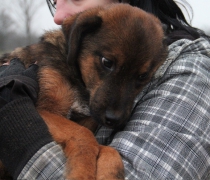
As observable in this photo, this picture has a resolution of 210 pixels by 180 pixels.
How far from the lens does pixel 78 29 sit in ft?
8.21

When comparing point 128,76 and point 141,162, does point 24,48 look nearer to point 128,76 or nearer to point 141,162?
point 128,76

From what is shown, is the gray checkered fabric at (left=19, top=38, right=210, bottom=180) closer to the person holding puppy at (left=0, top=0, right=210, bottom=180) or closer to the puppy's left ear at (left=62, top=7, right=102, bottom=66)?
the person holding puppy at (left=0, top=0, right=210, bottom=180)

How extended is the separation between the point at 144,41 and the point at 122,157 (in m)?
0.85

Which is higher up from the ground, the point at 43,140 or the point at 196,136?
the point at 43,140

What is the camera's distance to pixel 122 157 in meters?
2.00

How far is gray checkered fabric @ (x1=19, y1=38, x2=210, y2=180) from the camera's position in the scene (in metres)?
1.84

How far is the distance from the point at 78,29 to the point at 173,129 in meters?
1.06

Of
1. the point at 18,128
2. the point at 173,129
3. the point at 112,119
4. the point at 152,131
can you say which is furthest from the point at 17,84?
A: the point at 173,129

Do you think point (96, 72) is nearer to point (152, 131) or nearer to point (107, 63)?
point (107, 63)

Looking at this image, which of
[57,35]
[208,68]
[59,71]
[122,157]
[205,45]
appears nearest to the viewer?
[122,157]


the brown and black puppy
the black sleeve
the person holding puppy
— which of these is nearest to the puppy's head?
the brown and black puppy

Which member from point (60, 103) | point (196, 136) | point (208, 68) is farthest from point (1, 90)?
point (208, 68)

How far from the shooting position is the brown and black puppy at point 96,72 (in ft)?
7.22

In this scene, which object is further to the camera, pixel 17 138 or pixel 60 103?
pixel 60 103
